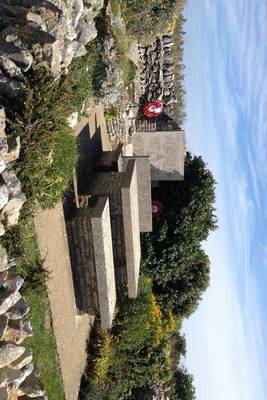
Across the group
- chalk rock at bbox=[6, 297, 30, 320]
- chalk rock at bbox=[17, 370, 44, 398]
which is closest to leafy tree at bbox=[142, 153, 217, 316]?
chalk rock at bbox=[17, 370, 44, 398]

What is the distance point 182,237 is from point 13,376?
1068 centimetres

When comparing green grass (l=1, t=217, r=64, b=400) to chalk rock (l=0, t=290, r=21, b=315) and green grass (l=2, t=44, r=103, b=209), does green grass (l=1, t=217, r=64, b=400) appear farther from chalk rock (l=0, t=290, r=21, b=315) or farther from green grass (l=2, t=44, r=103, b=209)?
chalk rock (l=0, t=290, r=21, b=315)

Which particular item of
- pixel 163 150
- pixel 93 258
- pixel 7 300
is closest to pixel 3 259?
pixel 7 300

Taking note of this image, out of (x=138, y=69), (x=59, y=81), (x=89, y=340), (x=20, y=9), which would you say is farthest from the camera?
(x=138, y=69)

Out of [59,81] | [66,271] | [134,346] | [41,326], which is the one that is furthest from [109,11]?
[134,346]

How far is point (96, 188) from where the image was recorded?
11.0 meters

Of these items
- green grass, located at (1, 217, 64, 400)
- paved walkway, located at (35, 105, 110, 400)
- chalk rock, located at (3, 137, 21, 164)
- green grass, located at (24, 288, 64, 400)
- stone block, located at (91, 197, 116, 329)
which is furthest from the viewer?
stone block, located at (91, 197, 116, 329)

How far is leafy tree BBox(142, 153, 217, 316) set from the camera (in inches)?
680

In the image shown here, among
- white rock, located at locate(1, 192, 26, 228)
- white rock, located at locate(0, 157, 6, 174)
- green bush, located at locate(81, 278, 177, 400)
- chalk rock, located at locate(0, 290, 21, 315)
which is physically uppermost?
white rock, located at locate(0, 157, 6, 174)

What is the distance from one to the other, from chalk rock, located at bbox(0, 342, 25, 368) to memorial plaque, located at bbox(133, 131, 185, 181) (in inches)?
370

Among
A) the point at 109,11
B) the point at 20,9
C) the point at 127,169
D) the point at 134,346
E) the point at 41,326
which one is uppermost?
the point at 109,11

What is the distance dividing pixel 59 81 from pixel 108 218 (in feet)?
10.5

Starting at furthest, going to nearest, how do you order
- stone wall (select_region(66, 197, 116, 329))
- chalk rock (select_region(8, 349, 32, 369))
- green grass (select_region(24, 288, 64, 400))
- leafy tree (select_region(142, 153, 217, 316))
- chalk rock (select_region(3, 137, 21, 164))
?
leafy tree (select_region(142, 153, 217, 316)) < stone wall (select_region(66, 197, 116, 329)) < green grass (select_region(24, 288, 64, 400)) < chalk rock (select_region(8, 349, 32, 369)) < chalk rock (select_region(3, 137, 21, 164))

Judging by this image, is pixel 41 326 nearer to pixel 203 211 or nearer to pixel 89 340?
pixel 89 340
